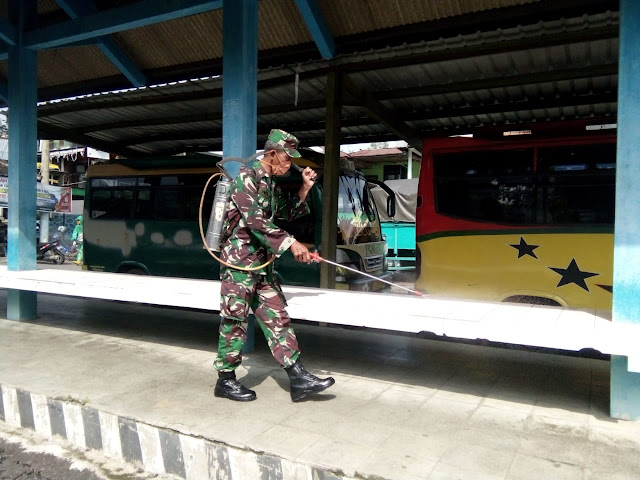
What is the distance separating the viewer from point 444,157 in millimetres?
6082

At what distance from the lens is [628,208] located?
3025 millimetres

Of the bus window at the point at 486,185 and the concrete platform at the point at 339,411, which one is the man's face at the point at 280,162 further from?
the bus window at the point at 486,185

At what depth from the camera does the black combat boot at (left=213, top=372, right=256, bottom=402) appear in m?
→ 3.48

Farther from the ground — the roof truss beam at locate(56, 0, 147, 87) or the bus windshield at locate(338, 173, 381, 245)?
the roof truss beam at locate(56, 0, 147, 87)

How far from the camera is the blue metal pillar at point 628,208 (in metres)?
3.02

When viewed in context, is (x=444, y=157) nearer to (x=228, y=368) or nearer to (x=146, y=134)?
(x=228, y=368)

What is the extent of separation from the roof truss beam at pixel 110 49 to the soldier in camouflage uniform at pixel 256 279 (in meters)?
3.76

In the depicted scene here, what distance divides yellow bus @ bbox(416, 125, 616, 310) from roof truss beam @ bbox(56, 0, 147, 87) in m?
4.10

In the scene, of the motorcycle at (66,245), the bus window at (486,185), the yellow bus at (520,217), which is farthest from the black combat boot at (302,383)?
the motorcycle at (66,245)

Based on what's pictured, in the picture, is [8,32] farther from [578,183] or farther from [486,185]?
[578,183]

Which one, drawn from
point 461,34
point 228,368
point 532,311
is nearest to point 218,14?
point 461,34

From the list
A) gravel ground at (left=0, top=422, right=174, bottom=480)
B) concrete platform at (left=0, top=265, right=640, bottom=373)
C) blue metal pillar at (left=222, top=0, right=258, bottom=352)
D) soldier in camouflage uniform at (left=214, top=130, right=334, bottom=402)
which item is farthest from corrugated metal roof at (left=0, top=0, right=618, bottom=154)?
gravel ground at (left=0, top=422, right=174, bottom=480)

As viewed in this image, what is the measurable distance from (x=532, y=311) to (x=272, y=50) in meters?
4.39

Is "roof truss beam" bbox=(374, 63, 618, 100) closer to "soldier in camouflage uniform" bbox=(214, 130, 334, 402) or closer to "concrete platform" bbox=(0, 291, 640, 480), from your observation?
"concrete platform" bbox=(0, 291, 640, 480)
